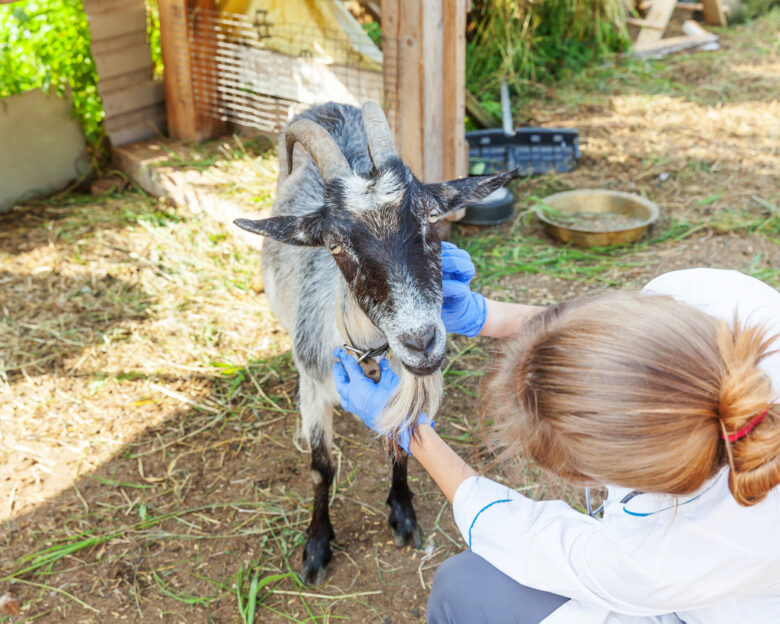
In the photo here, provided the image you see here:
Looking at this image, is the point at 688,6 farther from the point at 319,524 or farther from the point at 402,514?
the point at 319,524

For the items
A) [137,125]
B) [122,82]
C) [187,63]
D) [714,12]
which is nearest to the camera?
[187,63]

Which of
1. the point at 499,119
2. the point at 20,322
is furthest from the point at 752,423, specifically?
the point at 499,119

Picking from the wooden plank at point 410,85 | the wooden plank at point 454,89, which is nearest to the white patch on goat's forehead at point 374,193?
the wooden plank at point 410,85

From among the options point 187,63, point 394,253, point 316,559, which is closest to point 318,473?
point 316,559

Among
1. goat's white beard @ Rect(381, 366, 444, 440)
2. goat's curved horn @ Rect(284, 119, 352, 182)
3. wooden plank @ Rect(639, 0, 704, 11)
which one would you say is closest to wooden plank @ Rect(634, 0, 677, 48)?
wooden plank @ Rect(639, 0, 704, 11)

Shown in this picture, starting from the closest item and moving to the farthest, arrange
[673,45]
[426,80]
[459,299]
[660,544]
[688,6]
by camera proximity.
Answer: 1. [660,544]
2. [459,299]
3. [426,80]
4. [673,45]
5. [688,6]

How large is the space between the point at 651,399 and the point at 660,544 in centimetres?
30

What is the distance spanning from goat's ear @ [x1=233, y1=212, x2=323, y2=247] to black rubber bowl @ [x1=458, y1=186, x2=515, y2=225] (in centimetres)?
234

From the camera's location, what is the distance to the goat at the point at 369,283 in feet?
5.87

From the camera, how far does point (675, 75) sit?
6562mm

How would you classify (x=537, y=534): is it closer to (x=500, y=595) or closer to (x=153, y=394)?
(x=500, y=595)

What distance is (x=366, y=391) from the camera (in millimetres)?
2062

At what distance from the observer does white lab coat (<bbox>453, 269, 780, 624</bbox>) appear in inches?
49.7

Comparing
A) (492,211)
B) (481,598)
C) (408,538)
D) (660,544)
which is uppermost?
(660,544)
